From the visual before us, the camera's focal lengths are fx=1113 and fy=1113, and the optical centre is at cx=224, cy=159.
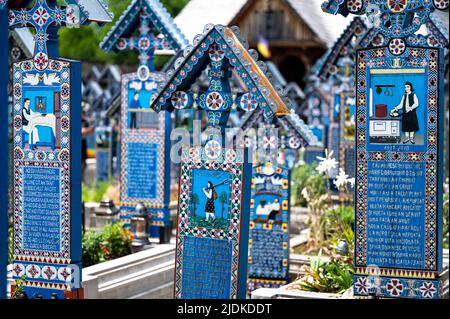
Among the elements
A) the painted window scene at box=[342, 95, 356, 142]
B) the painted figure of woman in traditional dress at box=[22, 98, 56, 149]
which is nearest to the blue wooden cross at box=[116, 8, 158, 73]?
the painted window scene at box=[342, 95, 356, 142]

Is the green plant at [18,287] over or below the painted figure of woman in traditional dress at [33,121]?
below

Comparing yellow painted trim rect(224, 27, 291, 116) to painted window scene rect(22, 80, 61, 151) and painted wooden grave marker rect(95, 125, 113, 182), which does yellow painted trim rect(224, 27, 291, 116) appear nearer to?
painted window scene rect(22, 80, 61, 151)

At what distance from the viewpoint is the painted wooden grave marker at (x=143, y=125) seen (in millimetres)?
13930

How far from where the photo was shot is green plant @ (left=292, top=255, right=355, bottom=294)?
1080cm

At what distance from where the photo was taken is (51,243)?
10.1 metres

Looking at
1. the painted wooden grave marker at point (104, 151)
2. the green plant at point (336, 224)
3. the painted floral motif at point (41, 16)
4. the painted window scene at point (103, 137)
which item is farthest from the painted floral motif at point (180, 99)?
the painted window scene at point (103, 137)

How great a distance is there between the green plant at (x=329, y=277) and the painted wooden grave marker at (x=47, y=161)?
7.59 ft

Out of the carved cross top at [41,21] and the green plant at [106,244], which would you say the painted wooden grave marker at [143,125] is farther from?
the carved cross top at [41,21]

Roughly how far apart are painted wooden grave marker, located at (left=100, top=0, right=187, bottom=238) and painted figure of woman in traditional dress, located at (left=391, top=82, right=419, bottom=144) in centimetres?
482

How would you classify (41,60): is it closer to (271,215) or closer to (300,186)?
(271,215)

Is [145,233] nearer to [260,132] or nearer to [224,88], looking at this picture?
[260,132]
